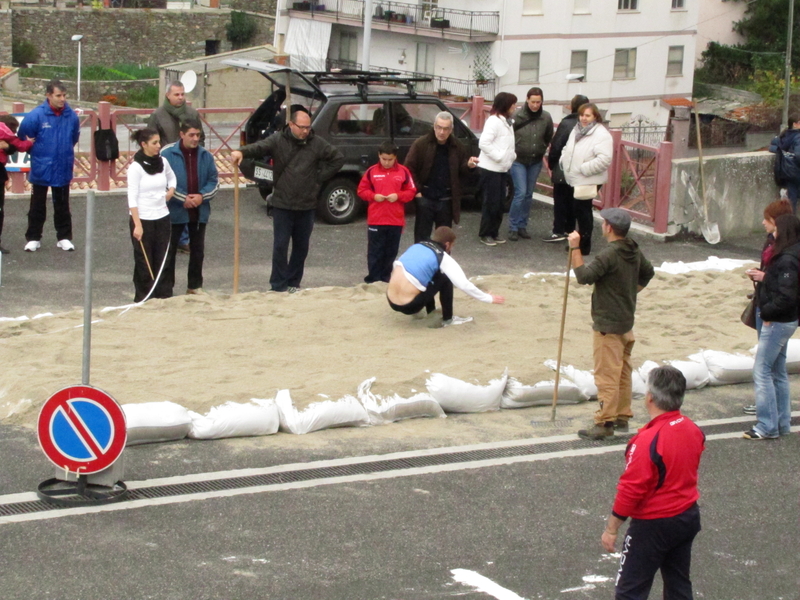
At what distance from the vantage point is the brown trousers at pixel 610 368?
316 inches

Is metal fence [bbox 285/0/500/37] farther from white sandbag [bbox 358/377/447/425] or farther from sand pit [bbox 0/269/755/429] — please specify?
white sandbag [bbox 358/377/447/425]

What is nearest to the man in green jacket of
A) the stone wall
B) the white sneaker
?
the white sneaker

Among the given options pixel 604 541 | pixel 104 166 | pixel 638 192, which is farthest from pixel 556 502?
pixel 104 166

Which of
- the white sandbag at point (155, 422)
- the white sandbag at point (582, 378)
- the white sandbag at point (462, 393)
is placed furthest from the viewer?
the white sandbag at point (582, 378)

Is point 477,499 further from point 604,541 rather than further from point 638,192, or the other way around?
point 638,192

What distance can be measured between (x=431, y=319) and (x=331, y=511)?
3.76 meters

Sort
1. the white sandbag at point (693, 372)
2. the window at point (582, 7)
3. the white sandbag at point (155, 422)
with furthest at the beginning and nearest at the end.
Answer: the window at point (582, 7) < the white sandbag at point (693, 372) < the white sandbag at point (155, 422)

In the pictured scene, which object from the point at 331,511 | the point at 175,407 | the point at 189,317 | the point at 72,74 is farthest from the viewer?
the point at 72,74

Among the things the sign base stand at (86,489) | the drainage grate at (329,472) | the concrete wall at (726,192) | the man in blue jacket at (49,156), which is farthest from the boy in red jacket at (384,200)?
the sign base stand at (86,489)

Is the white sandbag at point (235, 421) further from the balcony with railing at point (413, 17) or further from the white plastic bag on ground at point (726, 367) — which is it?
the balcony with railing at point (413, 17)

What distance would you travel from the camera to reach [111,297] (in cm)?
1189

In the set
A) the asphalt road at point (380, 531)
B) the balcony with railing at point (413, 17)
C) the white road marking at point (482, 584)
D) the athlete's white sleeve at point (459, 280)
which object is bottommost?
the white road marking at point (482, 584)

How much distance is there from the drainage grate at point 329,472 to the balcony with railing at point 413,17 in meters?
40.9

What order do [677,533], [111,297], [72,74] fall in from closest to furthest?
Result: 1. [677,533]
2. [111,297]
3. [72,74]
